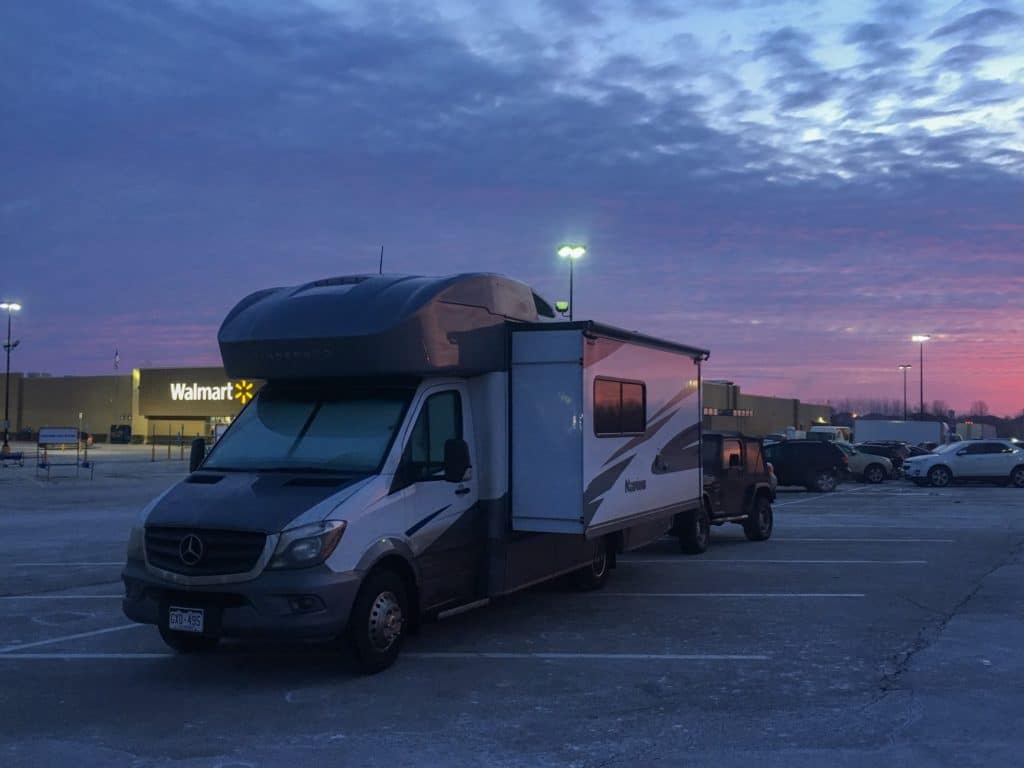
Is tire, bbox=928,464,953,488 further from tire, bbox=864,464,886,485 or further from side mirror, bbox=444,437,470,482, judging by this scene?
side mirror, bbox=444,437,470,482

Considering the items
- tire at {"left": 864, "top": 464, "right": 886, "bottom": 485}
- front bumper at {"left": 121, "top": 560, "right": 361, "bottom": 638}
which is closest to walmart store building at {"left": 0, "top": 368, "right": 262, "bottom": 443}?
tire at {"left": 864, "top": 464, "right": 886, "bottom": 485}

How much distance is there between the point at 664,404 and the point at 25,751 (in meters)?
8.09

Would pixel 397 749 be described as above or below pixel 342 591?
below

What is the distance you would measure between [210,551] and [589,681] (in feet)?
9.74

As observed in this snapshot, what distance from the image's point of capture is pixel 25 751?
632 centimetres

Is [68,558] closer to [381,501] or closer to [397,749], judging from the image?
[381,501]

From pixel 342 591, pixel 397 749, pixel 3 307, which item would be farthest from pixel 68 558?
pixel 3 307

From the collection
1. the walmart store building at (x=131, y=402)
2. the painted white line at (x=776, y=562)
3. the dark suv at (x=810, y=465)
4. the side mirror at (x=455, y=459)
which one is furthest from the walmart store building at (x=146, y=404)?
the side mirror at (x=455, y=459)

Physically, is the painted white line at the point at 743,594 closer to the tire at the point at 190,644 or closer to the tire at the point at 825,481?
the tire at the point at 190,644

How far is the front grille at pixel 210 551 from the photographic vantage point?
7656 millimetres

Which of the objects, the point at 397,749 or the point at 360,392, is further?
the point at 360,392

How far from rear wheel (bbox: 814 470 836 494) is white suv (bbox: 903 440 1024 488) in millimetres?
5098

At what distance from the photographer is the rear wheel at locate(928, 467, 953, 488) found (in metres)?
36.2

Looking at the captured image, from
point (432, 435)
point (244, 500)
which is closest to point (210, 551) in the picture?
point (244, 500)
